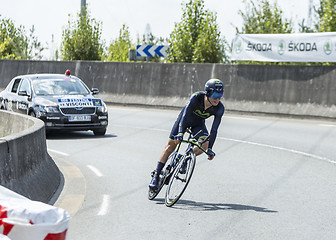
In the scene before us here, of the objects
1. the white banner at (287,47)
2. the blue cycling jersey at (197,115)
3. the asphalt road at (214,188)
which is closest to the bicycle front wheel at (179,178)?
the asphalt road at (214,188)

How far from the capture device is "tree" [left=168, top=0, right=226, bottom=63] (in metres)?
28.0

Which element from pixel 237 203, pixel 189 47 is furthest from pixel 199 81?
pixel 237 203

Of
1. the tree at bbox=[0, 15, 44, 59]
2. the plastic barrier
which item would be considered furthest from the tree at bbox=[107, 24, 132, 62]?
the plastic barrier

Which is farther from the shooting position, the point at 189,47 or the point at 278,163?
the point at 189,47

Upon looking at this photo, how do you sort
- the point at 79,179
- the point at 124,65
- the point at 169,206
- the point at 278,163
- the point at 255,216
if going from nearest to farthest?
the point at 255,216, the point at 169,206, the point at 79,179, the point at 278,163, the point at 124,65

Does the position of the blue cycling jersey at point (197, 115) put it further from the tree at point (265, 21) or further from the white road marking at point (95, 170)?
the tree at point (265, 21)

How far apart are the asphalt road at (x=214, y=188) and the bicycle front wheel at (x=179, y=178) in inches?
4.8

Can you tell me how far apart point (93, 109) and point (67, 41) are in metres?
20.0

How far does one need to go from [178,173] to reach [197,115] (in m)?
0.79

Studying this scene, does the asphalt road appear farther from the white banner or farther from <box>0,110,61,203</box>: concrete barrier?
the white banner

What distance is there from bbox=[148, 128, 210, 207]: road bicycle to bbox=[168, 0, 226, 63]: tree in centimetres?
2012

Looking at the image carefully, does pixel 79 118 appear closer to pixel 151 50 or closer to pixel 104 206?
pixel 104 206

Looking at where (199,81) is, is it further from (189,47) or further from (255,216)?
(255,216)

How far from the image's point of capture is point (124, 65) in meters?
25.5
